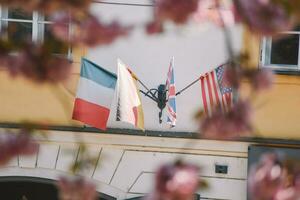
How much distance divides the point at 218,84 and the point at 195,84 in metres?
0.41

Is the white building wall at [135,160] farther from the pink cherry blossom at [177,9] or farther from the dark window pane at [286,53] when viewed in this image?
the pink cherry blossom at [177,9]

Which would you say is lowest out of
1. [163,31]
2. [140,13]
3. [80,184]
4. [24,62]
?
[80,184]

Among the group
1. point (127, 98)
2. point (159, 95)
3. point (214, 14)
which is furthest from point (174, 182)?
point (159, 95)

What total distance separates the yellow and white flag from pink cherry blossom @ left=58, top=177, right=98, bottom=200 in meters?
5.41

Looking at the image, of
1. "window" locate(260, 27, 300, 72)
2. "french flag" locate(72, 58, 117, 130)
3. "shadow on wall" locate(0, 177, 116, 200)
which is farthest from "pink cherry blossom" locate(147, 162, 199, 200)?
"shadow on wall" locate(0, 177, 116, 200)

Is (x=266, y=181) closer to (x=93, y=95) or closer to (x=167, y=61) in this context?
(x=93, y=95)

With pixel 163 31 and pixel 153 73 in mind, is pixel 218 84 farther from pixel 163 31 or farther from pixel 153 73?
pixel 163 31

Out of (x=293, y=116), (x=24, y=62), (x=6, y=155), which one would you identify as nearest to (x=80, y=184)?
(x=6, y=155)

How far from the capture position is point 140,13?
23.1 ft

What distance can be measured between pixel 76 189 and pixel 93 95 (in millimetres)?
5496

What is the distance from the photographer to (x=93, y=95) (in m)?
6.93

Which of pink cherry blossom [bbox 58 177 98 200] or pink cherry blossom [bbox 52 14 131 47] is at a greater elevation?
pink cherry blossom [bbox 52 14 131 47]

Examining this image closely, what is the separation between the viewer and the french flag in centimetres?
687

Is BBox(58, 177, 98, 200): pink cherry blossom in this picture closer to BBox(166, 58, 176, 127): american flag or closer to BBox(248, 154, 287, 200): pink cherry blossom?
BBox(248, 154, 287, 200): pink cherry blossom
